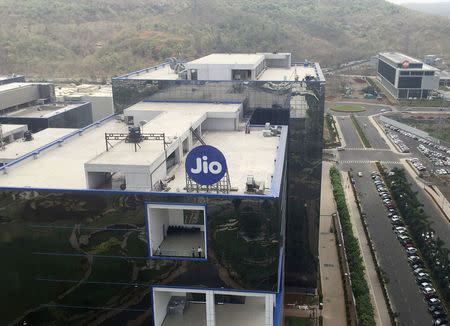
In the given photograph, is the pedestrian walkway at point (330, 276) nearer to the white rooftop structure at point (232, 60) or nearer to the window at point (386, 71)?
the white rooftop structure at point (232, 60)

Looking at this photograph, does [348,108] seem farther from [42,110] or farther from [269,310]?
[269,310]

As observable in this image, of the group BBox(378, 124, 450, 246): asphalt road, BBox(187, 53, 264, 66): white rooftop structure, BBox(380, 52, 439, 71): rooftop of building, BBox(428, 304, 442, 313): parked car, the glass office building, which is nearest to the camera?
the glass office building

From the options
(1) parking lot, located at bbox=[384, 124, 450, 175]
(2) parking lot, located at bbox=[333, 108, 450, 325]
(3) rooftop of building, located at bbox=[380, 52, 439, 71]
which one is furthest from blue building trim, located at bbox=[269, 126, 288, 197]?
(3) rooftop of building, located at bbox=[380, 52, 439, 71]

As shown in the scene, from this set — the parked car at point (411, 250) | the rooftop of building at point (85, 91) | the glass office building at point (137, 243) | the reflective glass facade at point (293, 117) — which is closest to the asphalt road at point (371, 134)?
the parked car at point (411, 250)

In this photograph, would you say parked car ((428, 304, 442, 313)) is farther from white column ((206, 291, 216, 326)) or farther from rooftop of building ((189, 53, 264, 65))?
rooftop of building ((189, 53, 264, 65))

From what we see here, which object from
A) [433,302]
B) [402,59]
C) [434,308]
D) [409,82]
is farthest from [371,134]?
[434,308]

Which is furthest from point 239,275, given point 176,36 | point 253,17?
point 253,17

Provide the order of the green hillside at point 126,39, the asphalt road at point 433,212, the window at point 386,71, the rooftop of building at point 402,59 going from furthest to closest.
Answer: the green hillside at point 126,39, the window at point 386,71, the rooftop of building at point 402,59, the asphalt road at point 433,212
